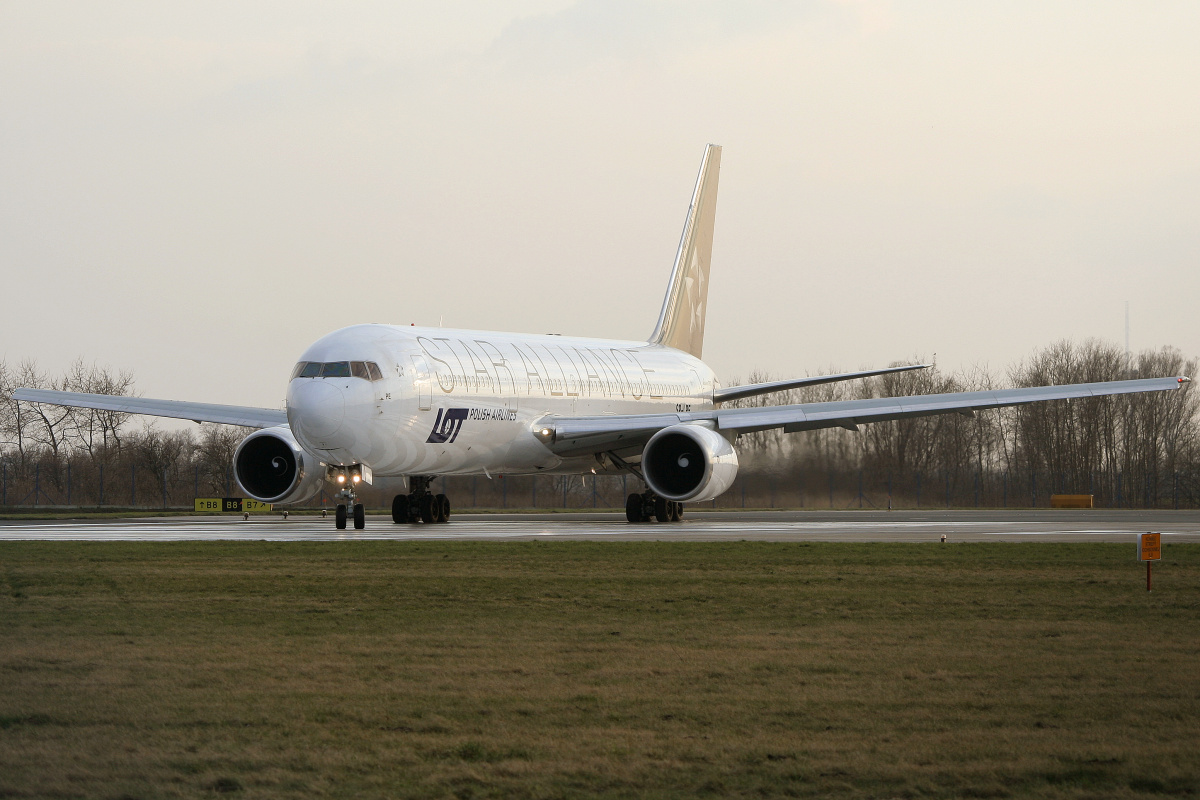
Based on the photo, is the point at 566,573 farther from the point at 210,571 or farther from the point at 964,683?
the point at 964,683

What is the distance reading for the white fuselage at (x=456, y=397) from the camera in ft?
76.7

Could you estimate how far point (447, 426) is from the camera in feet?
83.8

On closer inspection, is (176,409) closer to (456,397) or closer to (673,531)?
(456,397)

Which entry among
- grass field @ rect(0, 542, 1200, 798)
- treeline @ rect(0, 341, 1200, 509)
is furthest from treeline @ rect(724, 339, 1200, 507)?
grass field @ rect(0, 542, 1200, 798)

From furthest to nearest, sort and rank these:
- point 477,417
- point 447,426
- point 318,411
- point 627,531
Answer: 1. point 477,417
2. point 447,426
3. point 627,531
4. point 318,411

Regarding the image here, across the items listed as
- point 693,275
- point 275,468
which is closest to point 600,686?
point 275,468

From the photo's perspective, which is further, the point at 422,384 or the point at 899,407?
the point at 899,407

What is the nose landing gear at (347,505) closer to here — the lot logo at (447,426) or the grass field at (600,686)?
the lot logo at (447,426)

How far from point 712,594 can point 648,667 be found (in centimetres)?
411

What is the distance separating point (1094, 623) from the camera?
32.6 feet

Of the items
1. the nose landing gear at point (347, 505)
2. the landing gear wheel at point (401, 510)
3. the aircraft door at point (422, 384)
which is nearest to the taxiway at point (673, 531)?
the nose landing gear at point (347, 505)

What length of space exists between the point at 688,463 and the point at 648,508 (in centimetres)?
231

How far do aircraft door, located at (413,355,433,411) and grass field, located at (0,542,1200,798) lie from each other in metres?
11.3

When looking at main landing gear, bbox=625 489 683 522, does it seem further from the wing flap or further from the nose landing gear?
the nose landing gear
